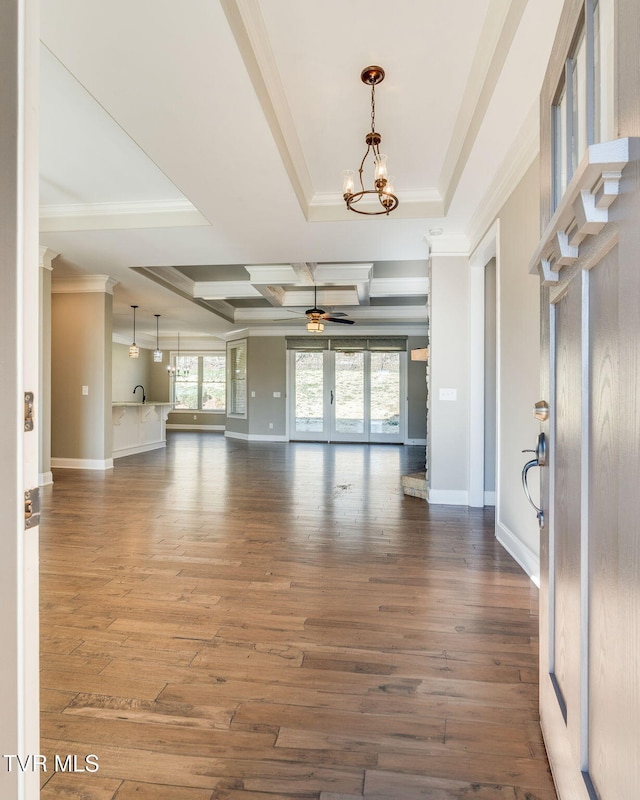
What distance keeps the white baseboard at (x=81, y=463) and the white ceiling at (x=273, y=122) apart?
9.27 feet

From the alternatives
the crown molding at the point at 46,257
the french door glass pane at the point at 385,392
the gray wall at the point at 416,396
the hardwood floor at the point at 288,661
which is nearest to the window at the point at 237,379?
the french door glass pane at the point at 385,392

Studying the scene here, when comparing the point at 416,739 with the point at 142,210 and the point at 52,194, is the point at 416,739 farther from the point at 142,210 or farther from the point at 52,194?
the point at 52,194

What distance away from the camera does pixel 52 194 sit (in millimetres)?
4215

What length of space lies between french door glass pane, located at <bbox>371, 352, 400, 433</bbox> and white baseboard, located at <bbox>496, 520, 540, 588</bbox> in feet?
22.5

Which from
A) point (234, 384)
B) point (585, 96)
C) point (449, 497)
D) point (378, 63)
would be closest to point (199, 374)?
point (234, 384)

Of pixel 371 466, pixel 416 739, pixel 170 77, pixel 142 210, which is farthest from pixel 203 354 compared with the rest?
pixel 416 739

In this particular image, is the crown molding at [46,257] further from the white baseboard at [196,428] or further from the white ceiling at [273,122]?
the white baseboard at [196,428]

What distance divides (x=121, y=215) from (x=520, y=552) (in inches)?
180

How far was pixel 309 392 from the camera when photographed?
1062cm

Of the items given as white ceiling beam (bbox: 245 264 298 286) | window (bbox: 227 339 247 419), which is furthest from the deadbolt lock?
window (bbox: 227 339 247 419)

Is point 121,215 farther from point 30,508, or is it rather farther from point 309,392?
point 309,392

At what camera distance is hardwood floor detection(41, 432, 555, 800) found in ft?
4.36

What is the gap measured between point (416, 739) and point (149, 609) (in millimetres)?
1491

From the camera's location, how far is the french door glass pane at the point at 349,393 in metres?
10.5
